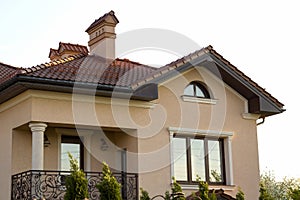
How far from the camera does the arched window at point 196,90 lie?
17.6 meters

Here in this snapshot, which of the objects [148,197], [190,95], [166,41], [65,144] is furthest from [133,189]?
[166,41]

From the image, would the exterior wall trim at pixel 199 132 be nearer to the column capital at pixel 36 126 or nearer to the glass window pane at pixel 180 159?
the glass window pane at pixel 180 159

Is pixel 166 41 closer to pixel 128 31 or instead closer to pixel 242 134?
pixel 128 31

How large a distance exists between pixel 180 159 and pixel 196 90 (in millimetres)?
2310

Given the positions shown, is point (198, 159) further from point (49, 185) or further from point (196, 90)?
point (49, 185)

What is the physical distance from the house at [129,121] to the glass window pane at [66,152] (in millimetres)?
29

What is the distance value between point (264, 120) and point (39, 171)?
7974 millimetres

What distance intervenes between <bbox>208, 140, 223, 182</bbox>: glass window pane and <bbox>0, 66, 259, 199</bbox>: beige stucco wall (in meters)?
0.47

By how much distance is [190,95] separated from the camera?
17.5 metres

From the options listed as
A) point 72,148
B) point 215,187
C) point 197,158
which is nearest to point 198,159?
point 197,158

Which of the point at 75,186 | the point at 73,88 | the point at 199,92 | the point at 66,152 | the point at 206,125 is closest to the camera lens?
the point at 75,186

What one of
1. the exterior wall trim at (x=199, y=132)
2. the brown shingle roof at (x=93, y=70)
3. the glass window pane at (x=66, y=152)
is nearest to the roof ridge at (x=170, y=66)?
the brown shingle roof at (x=93, y=70)

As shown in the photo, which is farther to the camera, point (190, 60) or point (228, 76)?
point (228, 76)

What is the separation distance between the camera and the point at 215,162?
17.7 metres
